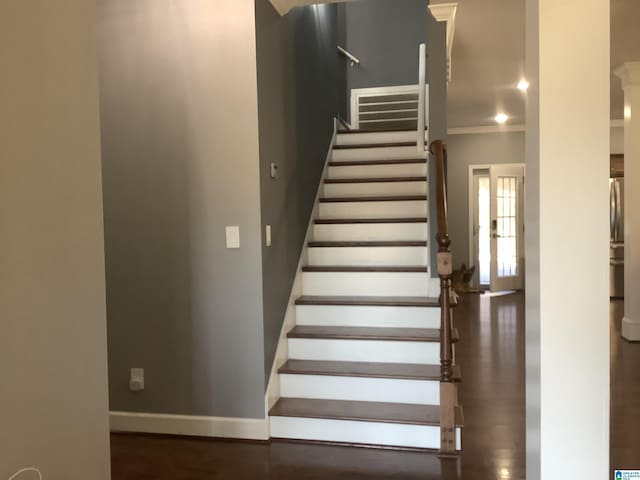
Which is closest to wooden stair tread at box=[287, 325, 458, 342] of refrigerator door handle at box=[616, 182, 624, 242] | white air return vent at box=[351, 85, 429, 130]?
white air return vent at box=[351, 85, 429, 130]

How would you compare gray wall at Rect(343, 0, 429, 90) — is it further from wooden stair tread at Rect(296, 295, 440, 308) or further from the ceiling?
wooden stair tread at Rect(296, 295, 440, 308)

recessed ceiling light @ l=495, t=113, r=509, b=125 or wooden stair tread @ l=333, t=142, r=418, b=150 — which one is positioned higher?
recessed ceiling light @ l=495, t=113, r=509, b=125

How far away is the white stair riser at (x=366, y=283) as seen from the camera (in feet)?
12.2

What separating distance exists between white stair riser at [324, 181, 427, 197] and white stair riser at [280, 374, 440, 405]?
204 centimetres

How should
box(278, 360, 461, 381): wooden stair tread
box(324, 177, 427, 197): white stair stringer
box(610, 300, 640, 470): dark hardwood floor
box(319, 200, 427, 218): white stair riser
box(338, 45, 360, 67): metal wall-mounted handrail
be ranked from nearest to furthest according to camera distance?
box(610, 300, 640, 470): dark hardwood floor
box(278, 360, 461, 381): wooden stair tread
box(319, 200, 427, 218): white stair riser
box(324, 177, 427, 197): white stair stringer
box(338, 45, 360, 67): metal wall-mounted handrail

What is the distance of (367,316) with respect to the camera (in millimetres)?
3521

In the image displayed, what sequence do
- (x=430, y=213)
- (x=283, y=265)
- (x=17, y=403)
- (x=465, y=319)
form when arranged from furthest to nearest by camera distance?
(x=465, y=319) → (x=430, y=213) → (x=283, y=265) → (x=17, y=403)

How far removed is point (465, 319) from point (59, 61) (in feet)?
18.2

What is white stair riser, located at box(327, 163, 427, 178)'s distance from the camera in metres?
4.78

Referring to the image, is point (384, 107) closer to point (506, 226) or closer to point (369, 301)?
point (506, 226)

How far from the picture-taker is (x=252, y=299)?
114 inches

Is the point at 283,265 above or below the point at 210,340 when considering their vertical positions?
above

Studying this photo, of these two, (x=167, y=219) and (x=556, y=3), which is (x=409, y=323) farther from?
(x=556, y=3)

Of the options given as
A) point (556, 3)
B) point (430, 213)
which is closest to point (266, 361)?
point (430, 213)
